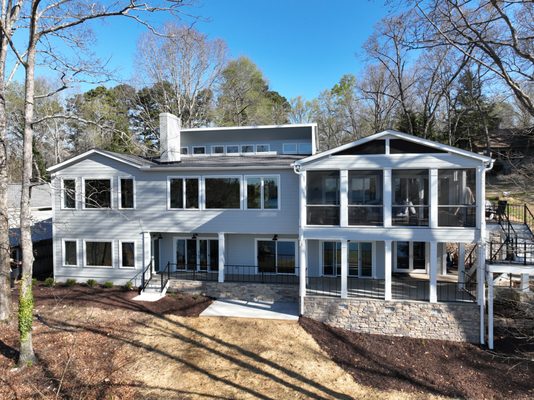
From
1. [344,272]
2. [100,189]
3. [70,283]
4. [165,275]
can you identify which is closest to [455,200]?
[344,272]

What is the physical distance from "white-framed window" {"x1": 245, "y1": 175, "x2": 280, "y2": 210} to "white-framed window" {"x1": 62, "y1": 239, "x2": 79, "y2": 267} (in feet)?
27.5

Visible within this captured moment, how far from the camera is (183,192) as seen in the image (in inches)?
563

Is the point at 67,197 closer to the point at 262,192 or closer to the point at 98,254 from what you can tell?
the point at 98,254

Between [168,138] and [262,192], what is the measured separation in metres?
5.81

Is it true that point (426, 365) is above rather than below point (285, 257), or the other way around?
below

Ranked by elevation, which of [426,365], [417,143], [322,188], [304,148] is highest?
[304,148]

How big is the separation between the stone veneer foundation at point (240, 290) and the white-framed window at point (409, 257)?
4.65 m

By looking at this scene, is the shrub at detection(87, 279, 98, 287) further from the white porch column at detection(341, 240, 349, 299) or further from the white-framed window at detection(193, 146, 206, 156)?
the white porch column at detection(341, 240, 349, 299)

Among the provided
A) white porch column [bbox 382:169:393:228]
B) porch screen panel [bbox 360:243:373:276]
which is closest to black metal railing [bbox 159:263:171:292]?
porch screen panel [bbox 360:243:373:276]

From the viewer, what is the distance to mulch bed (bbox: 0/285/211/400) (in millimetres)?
7770

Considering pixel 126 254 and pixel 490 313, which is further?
pixel 126 254

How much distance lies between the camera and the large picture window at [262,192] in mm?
13656

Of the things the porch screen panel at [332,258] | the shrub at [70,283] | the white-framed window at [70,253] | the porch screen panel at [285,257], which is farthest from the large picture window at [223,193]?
the shrub at [70,283]

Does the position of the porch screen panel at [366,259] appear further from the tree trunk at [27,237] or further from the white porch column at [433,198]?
the tree trunk at [27,237]
